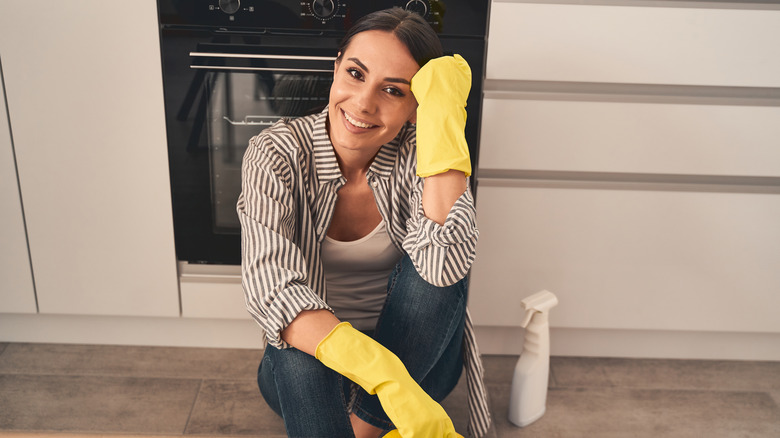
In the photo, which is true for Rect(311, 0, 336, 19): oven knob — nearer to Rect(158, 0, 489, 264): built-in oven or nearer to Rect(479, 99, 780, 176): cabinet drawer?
Rect(158, 0, 489, 264): built-in oven

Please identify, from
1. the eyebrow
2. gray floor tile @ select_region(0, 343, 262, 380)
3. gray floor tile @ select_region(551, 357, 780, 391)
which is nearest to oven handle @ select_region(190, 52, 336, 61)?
the eyebrow

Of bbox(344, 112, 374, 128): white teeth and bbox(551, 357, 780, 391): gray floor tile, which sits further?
bbox(551, 357, 780, 391): gray floor tile

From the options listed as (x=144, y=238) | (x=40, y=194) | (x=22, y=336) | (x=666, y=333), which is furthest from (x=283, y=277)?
(x=666, y=333)

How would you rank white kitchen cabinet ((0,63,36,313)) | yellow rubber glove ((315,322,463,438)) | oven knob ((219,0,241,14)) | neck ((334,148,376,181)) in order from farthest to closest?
white kitchen cabinet ((0,63,36,313)) → oven knob ((219,0,241,14)) → neck ((334,148,376,181)) → yellow rubber glove ((315,322,463,438))

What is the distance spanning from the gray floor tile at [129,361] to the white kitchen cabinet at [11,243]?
124mm

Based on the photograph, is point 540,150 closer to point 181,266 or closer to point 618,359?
point 618,359

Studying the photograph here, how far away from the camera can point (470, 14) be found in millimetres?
1366

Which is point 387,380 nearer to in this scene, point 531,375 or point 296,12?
point 531,375

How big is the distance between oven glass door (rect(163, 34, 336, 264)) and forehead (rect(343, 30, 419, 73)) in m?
0.28

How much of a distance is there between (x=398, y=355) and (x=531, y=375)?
413 millimetres

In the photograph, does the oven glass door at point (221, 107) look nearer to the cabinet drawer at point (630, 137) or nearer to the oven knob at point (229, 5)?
the oven knob at point (229, 5)

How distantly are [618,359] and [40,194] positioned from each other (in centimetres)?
145

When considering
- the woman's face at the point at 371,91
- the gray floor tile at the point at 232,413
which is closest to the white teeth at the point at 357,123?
the woman's face at the point at 371,91

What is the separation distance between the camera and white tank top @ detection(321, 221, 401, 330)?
4.20 ft
